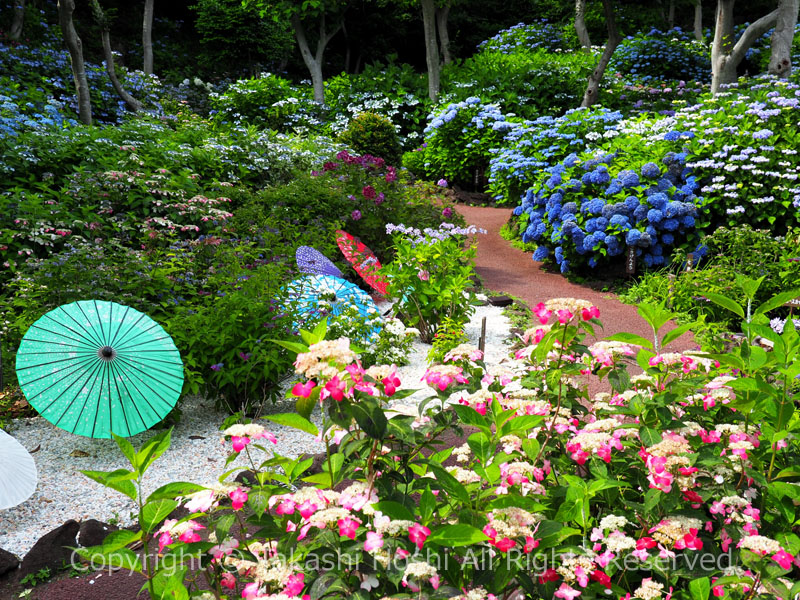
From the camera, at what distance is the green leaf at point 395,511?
1.17 m

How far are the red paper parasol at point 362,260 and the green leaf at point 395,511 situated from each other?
4927 mm

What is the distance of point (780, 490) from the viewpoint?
1.44 meters

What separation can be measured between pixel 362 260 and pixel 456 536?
208 inches

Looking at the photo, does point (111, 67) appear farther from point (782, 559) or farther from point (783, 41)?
point (782, 559)

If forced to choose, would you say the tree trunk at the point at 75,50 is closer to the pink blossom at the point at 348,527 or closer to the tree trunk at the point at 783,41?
the pink blossom at the point at 348,527

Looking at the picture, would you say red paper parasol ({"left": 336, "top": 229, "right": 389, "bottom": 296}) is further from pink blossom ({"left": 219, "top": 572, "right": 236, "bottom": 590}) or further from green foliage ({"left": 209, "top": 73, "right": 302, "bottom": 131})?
green foliage ({"left": 209, "top": 73, "right": 302, "bottom": 131})

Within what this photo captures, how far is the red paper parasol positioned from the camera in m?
6.22

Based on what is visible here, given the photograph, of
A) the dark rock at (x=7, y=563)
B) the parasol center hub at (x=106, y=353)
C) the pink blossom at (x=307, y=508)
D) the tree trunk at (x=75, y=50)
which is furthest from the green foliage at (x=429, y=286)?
the tree trunk at (x=75, y=50)

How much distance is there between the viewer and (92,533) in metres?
2.71

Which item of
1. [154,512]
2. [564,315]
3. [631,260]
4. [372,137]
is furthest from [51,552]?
[372,137]

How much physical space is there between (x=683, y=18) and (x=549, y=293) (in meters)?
22.9

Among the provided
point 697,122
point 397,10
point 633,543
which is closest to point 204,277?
point 633,543

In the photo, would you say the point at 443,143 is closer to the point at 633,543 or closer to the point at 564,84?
the point at 564,84

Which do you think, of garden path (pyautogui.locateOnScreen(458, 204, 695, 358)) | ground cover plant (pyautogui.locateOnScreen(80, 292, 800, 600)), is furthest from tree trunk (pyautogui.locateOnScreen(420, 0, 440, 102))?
ground cover plant (pyautogui.locateOnScreen(80, 292, 800, 600))
